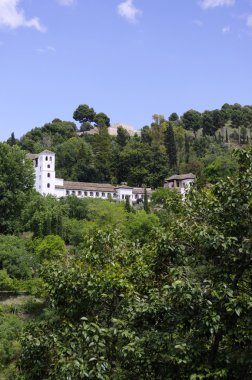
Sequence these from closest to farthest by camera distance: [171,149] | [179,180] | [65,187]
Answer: [65,187], [179,180], [171,149]

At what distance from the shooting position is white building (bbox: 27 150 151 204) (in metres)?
60.2

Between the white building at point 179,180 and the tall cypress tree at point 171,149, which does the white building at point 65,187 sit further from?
the tall cypress tree at point 171,149

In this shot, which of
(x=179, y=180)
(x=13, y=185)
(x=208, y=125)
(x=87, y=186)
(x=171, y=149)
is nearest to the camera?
(x=13, y=185)

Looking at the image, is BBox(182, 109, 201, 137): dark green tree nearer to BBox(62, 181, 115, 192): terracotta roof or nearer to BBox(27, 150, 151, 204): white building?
BBox(27, 150, 151, 204): white building

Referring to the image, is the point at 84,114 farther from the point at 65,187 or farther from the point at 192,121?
the point at 65,187

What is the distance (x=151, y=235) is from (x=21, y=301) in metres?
27.3

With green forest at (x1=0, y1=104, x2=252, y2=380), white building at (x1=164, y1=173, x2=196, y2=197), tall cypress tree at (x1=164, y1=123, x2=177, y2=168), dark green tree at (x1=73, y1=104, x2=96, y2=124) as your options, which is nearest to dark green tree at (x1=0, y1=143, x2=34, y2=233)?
white building at (x1=164, y1=173, x2=196, y2=197)

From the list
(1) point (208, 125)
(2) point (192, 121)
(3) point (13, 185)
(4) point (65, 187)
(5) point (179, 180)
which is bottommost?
(3) point (13, 185)

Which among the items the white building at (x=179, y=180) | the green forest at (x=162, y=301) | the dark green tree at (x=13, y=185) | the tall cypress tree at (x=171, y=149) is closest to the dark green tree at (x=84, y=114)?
the tall cypress tree at (x=171, y=149)

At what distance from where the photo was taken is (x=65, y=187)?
60.7 m

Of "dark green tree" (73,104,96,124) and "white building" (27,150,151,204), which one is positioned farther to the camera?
"dark green tree" (73,104,96,124)

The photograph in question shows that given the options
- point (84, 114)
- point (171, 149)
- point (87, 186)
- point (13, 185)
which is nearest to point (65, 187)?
point (87, 186)

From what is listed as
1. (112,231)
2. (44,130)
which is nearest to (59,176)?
(44,130)

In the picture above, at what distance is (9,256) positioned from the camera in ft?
121
